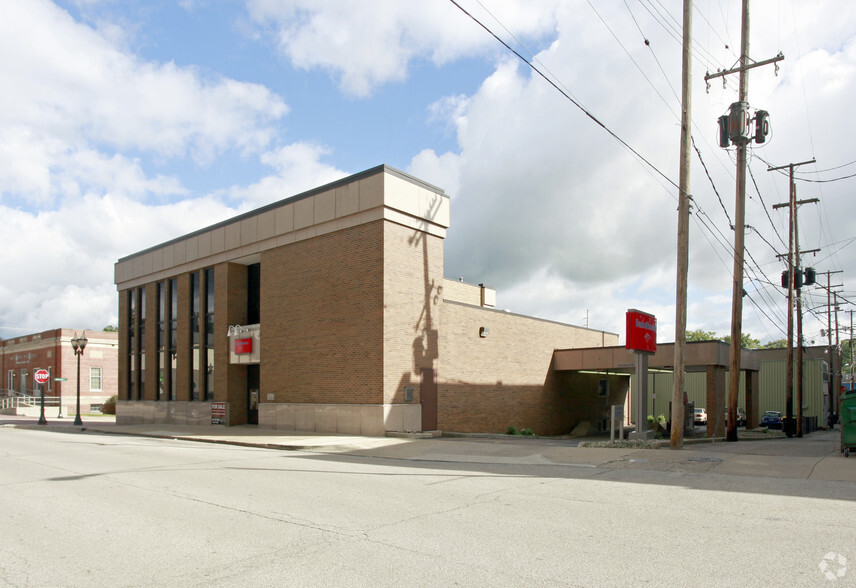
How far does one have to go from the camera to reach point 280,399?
83.9ft

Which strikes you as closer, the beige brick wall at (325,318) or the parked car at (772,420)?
the beige brick wall at (325,318)

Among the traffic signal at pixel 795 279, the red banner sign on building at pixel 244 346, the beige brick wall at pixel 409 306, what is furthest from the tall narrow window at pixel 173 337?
the traffic signal at pixel 795 279

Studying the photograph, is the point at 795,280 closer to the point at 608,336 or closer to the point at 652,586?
the point at 608,336

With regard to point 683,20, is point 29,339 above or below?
below

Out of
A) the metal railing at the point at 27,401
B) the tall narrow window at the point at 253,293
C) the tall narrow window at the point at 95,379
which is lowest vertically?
the metal railing at the point at 27,401

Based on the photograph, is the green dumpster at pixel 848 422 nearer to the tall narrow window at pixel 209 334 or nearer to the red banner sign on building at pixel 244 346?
the red banner sign on building at pixel 244 346

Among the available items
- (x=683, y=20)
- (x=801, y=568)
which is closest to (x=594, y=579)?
(x=801, y=568)

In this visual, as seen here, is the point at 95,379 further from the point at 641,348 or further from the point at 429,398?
the point at 641,348

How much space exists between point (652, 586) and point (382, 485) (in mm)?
6203

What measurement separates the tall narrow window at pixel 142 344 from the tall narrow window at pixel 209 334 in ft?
23.9

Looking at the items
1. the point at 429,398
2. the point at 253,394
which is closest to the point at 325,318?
the point at 429,398

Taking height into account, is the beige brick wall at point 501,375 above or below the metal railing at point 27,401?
above

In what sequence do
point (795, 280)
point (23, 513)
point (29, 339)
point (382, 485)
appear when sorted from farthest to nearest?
point (29, 339)
point (795, 280)
point (382, 485)
point (23, 513)

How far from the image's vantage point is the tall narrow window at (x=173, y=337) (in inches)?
1302
